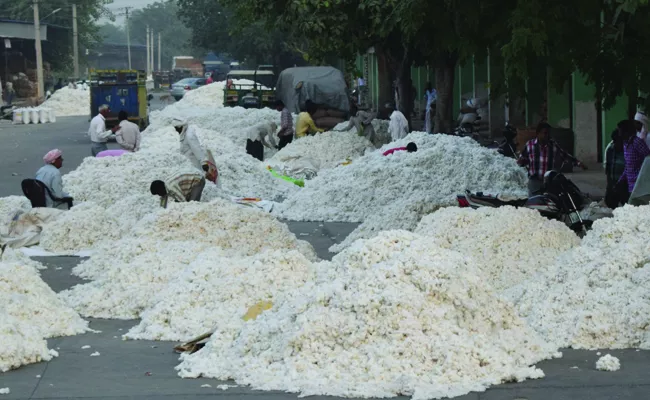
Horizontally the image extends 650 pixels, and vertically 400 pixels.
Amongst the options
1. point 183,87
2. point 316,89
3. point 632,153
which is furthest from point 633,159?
point 183,87

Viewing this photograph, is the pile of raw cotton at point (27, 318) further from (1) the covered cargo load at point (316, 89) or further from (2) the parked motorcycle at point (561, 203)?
(1) the covered cargo load at point (316, 89)

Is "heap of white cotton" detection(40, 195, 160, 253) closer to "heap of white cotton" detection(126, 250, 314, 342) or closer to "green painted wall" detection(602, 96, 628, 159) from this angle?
"heap of white cotton" detection(126, 250, 314, 342)

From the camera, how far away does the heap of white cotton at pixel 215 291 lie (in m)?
10.8

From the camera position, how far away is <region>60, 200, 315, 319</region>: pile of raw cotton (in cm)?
1223

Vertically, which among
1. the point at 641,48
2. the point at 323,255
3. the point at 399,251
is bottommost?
the point at 323,255

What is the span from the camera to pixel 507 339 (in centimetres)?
953

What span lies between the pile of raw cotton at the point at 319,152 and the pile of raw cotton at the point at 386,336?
16.3 m

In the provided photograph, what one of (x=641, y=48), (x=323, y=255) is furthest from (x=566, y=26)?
(x=323, y=255)

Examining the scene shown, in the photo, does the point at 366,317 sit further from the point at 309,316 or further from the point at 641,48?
the point at 641,48

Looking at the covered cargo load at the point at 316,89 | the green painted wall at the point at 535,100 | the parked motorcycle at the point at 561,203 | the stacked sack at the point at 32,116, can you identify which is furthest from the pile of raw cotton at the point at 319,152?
the stacked sack at the point at 32,116

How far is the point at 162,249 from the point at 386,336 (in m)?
5.07

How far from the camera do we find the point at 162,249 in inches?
536

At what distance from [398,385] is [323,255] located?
752 cm

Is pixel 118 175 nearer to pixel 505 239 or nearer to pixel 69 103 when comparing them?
pixel 505 239
